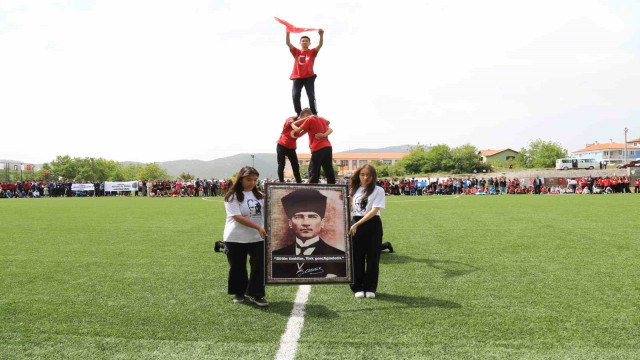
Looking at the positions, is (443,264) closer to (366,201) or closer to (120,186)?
(366,201)

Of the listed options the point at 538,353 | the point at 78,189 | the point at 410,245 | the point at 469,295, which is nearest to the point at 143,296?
the point at 469,295

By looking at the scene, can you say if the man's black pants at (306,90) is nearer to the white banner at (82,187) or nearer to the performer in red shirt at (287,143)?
the performer in red shirt at (287,143)

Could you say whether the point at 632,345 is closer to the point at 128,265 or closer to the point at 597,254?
the point at 597,254

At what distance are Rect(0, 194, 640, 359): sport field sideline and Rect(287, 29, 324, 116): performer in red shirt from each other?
3028mm

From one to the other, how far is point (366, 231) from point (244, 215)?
1.61 m

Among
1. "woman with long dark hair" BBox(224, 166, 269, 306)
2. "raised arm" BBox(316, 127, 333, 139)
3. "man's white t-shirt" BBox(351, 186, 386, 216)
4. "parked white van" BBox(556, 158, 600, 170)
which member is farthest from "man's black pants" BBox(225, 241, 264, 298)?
"parked white van" BBox(556, 158, 600, 170)

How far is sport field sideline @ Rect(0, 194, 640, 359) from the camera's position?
4.23 m

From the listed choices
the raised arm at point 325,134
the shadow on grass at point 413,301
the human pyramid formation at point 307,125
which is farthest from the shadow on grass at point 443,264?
the raised arm at point 325,134

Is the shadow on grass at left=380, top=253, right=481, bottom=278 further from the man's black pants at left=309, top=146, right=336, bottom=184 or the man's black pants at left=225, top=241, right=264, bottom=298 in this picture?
the man's black pants at left=225, top=241, right=264, bottom=298

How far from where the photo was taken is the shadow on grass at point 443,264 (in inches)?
294

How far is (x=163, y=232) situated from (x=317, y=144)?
270 inches

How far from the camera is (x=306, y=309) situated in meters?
5.55

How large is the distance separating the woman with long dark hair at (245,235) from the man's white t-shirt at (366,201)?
50.6 inches

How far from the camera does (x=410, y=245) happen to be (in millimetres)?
10375
